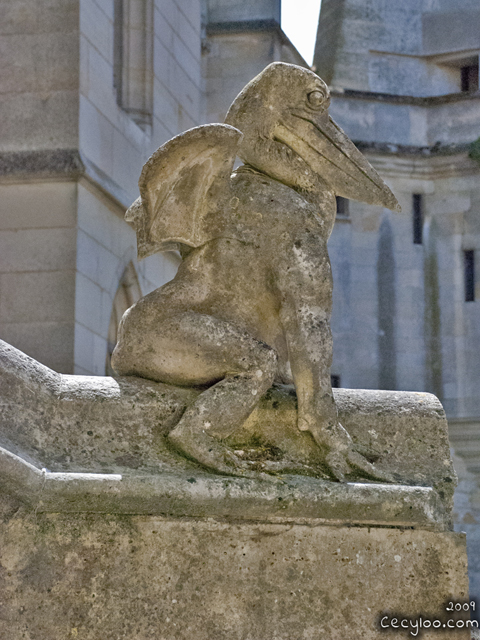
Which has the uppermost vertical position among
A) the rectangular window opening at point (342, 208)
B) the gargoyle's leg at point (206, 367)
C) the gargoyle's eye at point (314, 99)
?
the rectangular window opening at point (342, 208)

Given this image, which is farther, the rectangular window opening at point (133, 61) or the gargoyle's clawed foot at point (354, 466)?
the rectangular window opening at point (133, 61)

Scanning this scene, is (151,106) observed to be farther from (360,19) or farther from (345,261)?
(360,19)

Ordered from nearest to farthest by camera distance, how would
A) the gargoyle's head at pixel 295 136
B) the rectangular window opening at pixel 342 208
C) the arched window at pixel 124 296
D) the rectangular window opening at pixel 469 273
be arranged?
the gargoyle's head at pixel 295 136
the arched window at pixel 124 296
the rectangular window opening at pixel 469 273
the rectangular window opening at pixel 342 208

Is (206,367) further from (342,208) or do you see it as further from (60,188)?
(342,208)

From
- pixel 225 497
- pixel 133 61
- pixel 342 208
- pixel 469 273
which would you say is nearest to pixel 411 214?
pixel 342 208

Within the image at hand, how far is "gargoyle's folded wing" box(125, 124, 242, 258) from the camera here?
3863 mm

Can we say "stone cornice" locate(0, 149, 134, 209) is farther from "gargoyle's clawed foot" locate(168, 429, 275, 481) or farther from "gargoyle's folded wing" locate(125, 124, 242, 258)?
"gargoyle's clawed foot" locate(168, 429, 275, 481)

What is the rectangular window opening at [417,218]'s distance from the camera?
13188mm

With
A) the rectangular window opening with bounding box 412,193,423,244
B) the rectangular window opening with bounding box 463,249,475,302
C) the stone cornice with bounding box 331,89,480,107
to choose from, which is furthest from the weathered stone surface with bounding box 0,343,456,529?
the stone cornice with bounding box 331,89,480,107

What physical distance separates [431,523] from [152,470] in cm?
95

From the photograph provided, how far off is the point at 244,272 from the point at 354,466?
80 centimetres

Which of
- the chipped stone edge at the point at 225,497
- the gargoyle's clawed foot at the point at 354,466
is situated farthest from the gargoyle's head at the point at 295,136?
the chipped stone edge at the point at 225,497

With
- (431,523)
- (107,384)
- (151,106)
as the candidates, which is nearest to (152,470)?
(107,384)

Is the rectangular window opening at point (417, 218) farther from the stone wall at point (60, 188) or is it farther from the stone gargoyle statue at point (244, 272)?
the stone gargoyle statue at point (244, 272)
